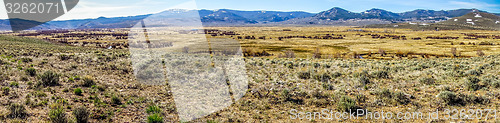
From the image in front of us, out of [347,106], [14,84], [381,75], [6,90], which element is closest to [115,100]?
[6,90]

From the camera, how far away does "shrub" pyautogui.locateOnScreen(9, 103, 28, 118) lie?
6656mm

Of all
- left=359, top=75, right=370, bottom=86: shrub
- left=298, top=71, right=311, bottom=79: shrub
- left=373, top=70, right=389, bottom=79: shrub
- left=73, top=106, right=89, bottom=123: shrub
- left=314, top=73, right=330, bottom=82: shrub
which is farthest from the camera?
left=298, top=71, right=311, bottom=79: shrub

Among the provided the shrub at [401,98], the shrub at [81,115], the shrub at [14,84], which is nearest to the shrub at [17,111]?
the shrub at [81,115]

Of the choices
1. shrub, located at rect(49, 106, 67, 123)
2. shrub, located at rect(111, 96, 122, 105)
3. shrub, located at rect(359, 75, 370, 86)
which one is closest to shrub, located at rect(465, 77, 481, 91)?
shrub, located at rect(359, 75, 370, 86)

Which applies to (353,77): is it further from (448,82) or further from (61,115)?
(61,115)

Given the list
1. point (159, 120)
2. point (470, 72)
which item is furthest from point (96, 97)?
point (470, 72)

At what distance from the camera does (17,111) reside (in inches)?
264

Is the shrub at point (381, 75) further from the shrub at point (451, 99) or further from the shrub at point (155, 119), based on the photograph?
the shrub at point (155, 119)

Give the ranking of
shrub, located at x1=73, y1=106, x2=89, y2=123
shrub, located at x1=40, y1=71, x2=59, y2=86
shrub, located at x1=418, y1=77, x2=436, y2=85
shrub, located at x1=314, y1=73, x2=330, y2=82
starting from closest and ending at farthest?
shrub, located at x1=73, y1=106, x2=89, y2=123, shrub, located at x1=40, y1=71, x2=59, y2=86, shrub, located at x1=418, y1=77, x2=436, y2=85, shrub, located at x1=314, y1=73, x2=330, y2=82

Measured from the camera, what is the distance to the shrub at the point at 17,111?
666cm

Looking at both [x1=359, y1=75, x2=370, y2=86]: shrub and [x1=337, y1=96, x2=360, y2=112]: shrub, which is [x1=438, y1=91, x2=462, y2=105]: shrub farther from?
[x1=359, y1=75, x2=370, y2=86]: shrub

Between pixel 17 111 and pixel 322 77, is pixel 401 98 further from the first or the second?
pixel 17 111

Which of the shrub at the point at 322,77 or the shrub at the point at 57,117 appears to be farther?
the shrub at the point at 322,77

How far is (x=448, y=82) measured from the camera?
12.4 m
